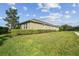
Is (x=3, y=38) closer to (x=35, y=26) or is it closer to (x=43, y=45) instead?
(x=35, y=26)

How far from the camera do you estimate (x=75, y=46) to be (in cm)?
362

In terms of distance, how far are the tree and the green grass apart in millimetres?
198

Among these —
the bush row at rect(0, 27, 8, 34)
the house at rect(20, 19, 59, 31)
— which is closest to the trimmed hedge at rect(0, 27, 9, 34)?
the bush row at rect(0, 27, 8, 34)

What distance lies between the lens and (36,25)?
3734 millimetres

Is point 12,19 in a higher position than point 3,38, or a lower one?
higher

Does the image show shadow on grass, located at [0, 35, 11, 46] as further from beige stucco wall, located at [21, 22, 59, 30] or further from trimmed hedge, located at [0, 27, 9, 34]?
beige stucco wall, located at [21, 22, 59, 30]

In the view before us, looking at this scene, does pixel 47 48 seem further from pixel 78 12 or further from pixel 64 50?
pixel 78 12

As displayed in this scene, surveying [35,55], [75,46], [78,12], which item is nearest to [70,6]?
[78,12]

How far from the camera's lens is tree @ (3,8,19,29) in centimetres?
364

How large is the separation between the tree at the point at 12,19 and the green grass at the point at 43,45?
20cm

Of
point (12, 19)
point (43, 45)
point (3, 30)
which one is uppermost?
point (12, 19)

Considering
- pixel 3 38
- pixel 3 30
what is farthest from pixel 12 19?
pixel 3 38

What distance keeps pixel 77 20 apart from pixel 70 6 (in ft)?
0.80

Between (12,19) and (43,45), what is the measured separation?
0.64m
